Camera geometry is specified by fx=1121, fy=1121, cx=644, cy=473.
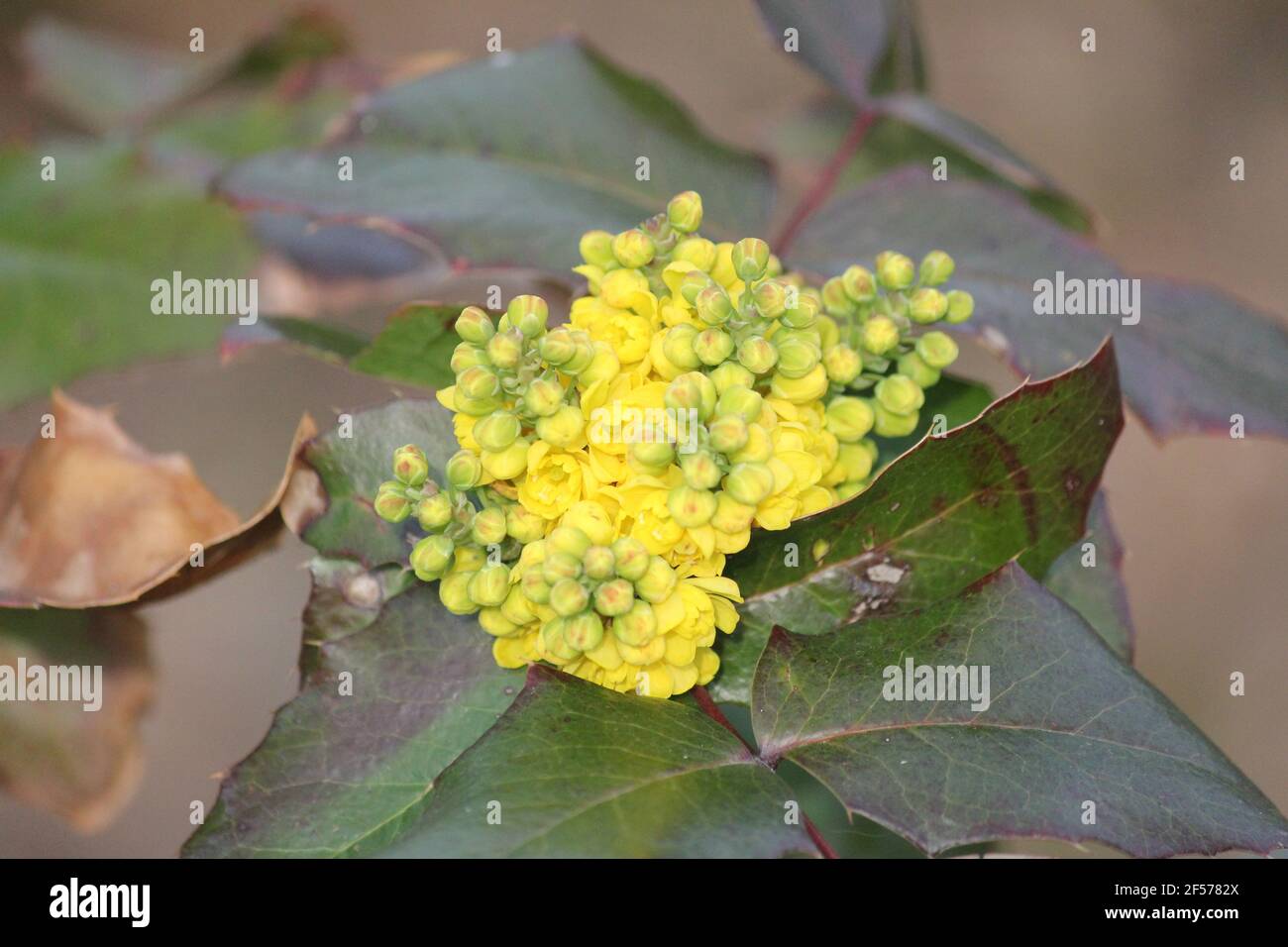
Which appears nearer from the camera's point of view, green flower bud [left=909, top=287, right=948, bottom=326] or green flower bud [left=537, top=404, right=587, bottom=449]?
green flower bud [left=537, top=404, right=587, bottom=449]

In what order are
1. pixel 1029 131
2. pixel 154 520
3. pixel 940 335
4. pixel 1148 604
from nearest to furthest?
pixel 940 335
pixel 154 520
pixel 1148 604
pixel 1029 131

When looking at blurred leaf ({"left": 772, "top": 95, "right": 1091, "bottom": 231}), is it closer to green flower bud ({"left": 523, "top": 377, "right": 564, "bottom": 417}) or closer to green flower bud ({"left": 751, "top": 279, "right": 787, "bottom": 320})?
green flower bud ({"left": 751, "top": 279, "right": 787, "bottom": 320})

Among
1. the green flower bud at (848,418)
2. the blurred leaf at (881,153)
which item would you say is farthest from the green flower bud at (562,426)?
the blurred leaf at (881,153)

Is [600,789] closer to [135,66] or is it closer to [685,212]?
[685,212]

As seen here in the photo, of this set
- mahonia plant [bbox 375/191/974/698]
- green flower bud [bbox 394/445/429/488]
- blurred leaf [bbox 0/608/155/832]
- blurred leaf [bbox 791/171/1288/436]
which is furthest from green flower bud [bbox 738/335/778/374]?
blurred leaf [bbox 0/608/155/832]
